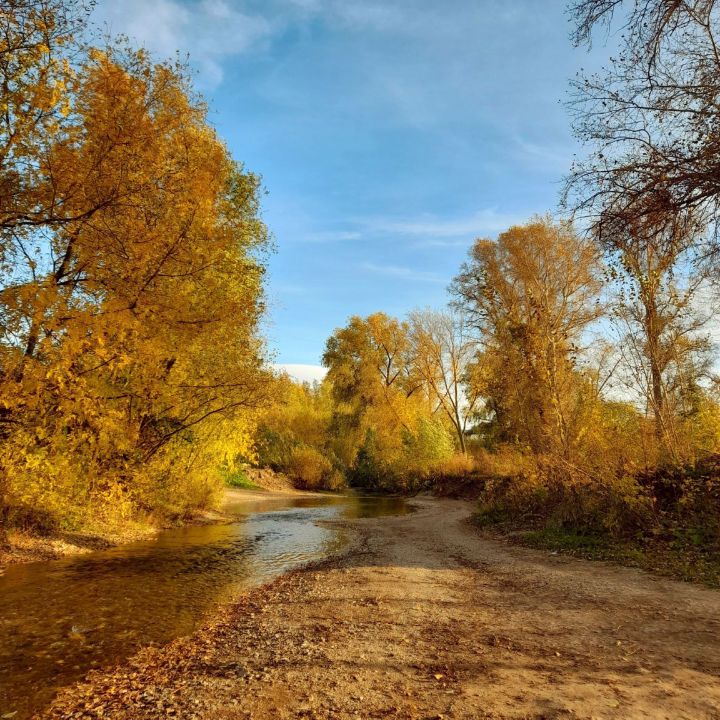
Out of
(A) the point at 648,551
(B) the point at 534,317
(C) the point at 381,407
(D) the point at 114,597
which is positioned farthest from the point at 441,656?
(C) the point at 381,407

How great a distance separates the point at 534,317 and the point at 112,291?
500 inches

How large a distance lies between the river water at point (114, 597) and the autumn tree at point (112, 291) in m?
1.86

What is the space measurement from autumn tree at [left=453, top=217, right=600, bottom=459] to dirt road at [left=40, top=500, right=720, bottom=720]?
4.80 meters

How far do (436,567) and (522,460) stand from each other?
8.49m

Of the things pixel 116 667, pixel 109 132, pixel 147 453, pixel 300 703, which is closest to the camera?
pixel 300 703

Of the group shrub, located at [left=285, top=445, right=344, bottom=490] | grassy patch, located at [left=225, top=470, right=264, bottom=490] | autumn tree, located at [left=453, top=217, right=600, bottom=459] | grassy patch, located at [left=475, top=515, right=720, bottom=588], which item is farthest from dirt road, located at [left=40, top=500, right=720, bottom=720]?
shrub, located at [left=285, top=445, right=344, bottom=490]

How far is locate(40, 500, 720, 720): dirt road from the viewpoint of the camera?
3828 mm

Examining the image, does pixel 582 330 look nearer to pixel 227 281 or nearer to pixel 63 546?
pixel 227 281

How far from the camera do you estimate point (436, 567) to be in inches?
384

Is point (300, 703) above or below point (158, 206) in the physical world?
below

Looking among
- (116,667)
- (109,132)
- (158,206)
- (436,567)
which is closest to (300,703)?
(116,667)

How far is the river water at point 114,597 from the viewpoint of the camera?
16.8 feet

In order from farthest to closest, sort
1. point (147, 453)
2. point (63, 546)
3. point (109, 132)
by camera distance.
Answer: point (147, 453)
point (63, 546)
point (109, 132)

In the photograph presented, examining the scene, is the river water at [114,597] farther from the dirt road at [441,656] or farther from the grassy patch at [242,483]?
the grassy patch at [242,483]
